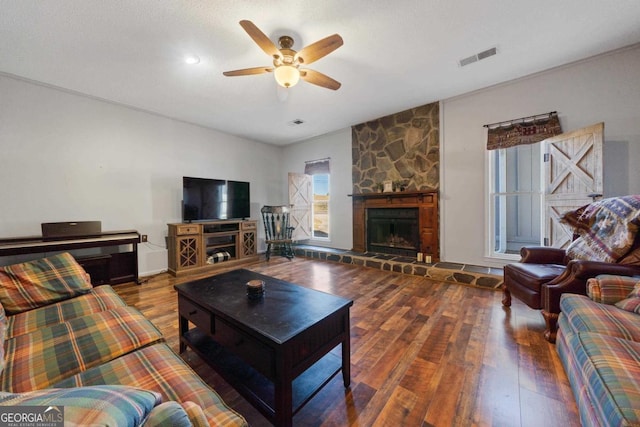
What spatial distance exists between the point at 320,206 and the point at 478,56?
148 inches

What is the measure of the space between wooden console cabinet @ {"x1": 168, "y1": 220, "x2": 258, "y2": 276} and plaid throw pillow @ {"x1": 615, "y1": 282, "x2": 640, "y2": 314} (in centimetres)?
461

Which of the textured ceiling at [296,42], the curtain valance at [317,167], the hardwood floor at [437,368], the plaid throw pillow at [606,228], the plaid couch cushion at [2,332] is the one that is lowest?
the hardwood floor at [437,368]

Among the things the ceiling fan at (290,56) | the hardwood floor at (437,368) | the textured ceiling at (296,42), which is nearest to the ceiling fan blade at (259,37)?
the ceiling fan at (290,56)

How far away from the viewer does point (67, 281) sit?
5.67 feet

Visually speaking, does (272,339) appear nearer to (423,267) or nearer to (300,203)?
(423,267)

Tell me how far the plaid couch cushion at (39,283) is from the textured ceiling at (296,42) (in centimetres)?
200

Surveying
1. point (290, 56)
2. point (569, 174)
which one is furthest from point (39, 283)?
point (569, 174)

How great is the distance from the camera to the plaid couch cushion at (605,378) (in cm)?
82

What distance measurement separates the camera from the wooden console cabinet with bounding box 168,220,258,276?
3781 mm

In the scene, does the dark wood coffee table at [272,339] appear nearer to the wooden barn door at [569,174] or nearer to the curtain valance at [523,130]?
the wooden barn door at [569,174]

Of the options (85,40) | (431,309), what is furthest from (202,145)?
(431,309)

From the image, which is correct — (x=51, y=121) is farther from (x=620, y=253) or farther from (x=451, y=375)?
(x=620, y=253)

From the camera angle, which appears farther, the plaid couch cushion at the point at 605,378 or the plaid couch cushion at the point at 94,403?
the plaid couch cushion at the point at 605,378

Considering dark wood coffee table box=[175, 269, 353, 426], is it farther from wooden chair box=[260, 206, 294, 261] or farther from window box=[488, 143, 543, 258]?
window box=[488, 143, 543, 258]
